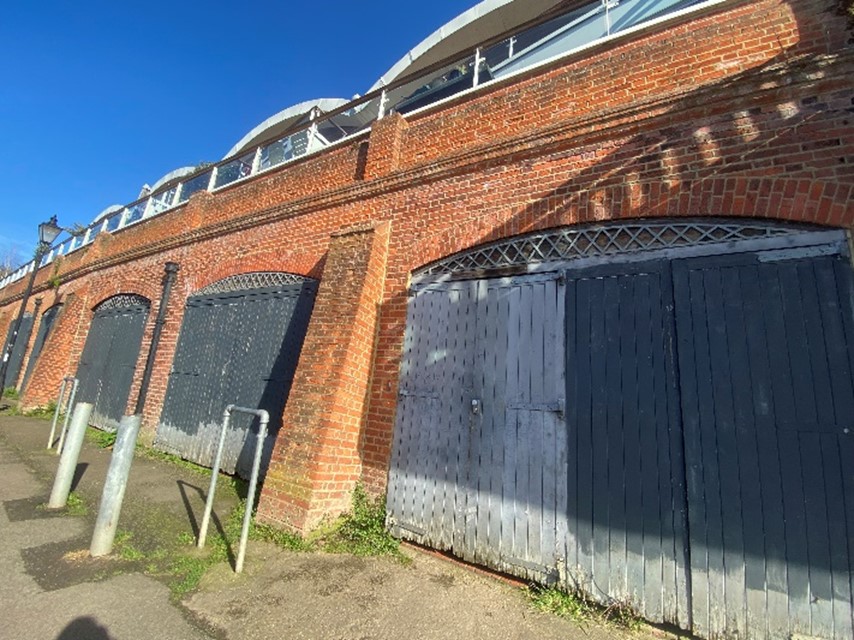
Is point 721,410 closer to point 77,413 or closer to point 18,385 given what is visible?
point 77,413

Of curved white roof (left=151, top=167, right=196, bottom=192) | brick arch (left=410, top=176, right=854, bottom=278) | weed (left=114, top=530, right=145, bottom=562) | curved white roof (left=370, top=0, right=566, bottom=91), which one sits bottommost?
weed (left=114, top=530, right=145, bottom=562)

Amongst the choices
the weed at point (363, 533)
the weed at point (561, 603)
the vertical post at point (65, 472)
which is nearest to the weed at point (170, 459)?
the vertical post at point (65, 472)

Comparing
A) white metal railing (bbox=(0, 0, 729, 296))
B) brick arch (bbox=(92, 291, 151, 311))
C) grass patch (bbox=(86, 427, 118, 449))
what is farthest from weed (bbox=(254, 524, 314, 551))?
brick arch (bbox=(92, 291, 151, 311))

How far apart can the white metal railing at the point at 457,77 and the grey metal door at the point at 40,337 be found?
3.47 metres

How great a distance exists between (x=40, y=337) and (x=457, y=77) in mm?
15105

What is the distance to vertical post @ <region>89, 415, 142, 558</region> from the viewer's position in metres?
3.56

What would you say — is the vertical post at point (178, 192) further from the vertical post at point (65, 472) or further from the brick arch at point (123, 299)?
the vertical post at point (65, 472)

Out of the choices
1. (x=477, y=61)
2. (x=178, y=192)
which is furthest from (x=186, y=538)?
(x=178, y=192)

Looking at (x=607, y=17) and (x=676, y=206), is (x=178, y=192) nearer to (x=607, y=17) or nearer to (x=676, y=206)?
(x=607, y=17)

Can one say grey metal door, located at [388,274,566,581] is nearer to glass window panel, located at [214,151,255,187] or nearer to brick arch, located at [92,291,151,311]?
glass window panel, located at [214,151,255,187]

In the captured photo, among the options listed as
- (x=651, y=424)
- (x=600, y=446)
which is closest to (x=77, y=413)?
(x=600, y=446)

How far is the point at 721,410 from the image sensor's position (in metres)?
3.16

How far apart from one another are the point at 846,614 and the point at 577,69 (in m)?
5.27

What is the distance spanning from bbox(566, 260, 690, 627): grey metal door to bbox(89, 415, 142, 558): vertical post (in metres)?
3.94
